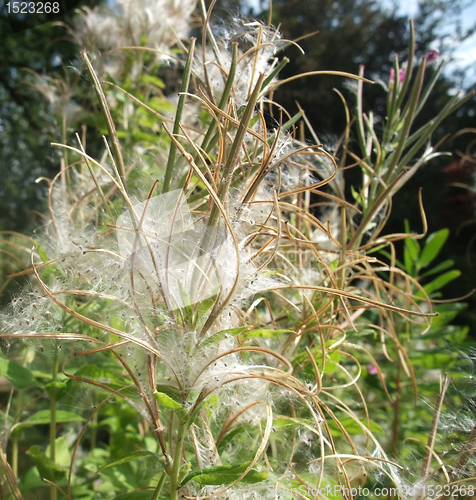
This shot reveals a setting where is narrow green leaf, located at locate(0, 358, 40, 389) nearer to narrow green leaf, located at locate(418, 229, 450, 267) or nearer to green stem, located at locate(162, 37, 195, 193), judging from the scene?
green stem, located at locate(162, 37, 195, 193)

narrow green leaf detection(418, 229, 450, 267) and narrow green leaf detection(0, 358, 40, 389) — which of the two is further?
narrow green leaf detection(418, 229, 450, 267)

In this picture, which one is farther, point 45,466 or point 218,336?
point 45,466

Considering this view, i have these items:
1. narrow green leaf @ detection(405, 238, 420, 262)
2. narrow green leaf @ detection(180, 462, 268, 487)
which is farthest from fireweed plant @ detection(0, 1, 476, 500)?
narrow green leaf @ detection(405, 238, 420, 262)

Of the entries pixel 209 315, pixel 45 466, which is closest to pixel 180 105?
pixel 209 315

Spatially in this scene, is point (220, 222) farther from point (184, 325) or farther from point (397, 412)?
point (397, 412)

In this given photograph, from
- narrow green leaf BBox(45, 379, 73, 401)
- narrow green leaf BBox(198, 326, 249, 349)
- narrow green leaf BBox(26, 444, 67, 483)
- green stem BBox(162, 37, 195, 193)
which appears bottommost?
narrow green leaf BBox(26, 444, 67, 483)

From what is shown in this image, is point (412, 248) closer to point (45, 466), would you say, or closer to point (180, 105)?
point (180, 105)

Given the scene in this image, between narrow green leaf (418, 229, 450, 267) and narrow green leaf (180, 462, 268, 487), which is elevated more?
narrow green leaf (418, 229, 450, 267)
